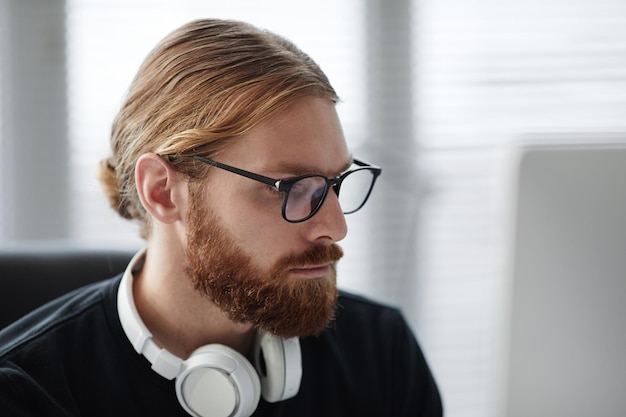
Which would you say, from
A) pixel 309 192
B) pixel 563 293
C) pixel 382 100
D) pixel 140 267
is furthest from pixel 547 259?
pixel 382 100

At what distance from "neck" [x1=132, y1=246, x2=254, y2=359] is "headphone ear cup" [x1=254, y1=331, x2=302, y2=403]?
9cm

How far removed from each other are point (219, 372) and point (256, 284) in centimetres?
16

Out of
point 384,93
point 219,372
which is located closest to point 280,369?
point 219,372

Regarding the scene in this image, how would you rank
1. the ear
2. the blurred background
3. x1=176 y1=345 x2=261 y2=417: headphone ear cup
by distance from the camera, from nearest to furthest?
x1=176 y1=345 x2=261 y2=417: headphone ear cup → the ear → the blurred background

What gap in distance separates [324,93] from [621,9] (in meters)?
1.25

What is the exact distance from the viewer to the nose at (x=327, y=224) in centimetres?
113

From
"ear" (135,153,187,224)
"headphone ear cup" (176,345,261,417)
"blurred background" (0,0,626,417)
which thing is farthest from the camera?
"blurred background" (0,0,626,417)

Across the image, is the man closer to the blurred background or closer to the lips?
the lips

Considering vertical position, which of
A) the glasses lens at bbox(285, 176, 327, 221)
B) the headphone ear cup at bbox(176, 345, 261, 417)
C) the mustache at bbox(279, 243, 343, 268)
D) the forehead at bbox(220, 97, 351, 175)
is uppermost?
the forehead at bbox(220, 97, 351, 175)

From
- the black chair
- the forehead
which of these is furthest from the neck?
the forehead

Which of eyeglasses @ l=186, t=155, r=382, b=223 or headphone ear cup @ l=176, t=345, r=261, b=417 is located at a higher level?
eyeglasses @ l=186, t=155, r=382, b=223

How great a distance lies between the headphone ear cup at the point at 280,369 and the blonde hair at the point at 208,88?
320mm

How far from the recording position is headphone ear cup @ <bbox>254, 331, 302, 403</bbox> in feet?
3.68

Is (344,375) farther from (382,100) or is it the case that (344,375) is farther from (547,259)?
(382,100)
